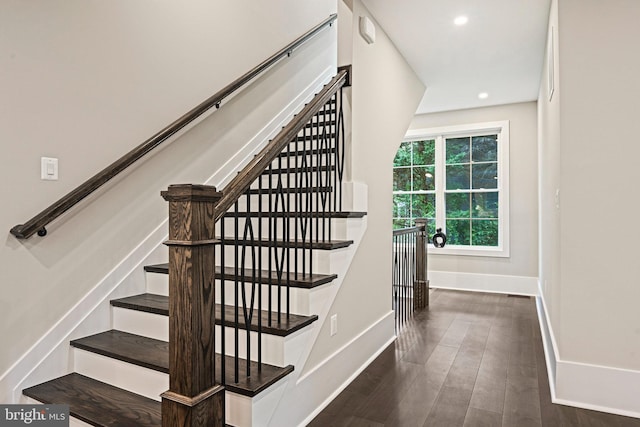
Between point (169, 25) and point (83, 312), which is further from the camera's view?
point (169, 25)

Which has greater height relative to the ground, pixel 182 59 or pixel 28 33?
pixel 182 59

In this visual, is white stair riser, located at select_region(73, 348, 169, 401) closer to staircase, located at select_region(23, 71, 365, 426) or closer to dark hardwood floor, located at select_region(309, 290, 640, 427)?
staircase, located at select_region(23, 71, 365, 426)

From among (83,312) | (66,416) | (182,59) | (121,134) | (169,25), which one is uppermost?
(169,25)

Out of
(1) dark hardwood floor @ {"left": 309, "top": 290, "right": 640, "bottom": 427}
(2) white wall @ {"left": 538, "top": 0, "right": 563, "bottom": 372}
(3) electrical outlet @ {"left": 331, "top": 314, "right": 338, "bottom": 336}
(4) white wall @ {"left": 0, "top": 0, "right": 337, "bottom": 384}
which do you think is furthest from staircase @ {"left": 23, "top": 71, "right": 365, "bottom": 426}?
(2) white wall @ {"left": 538, "top": 0, "right": 563, "bottom": 372}

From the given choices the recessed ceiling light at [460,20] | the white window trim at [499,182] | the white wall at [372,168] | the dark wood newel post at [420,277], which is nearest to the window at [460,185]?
the white window trim at [499,182]

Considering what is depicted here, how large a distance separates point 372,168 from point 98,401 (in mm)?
2246

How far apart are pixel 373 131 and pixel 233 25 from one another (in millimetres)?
1495

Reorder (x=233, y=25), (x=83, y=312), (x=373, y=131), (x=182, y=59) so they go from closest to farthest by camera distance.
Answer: (x=83, y=312) → (x=182, y=59) → (x=373, y=131) → (x=233, y=25)

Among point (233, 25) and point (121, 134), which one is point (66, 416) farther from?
point (233, 25)

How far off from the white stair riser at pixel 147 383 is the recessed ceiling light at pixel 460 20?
2.82 meters

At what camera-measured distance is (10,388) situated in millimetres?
1891

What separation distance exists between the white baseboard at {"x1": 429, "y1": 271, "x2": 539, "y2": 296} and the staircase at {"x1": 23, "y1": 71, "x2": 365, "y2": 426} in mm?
3759

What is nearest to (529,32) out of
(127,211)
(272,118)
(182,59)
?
(272,118)

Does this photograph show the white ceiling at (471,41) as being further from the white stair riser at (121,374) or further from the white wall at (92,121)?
the white stair riser at (121,374)
